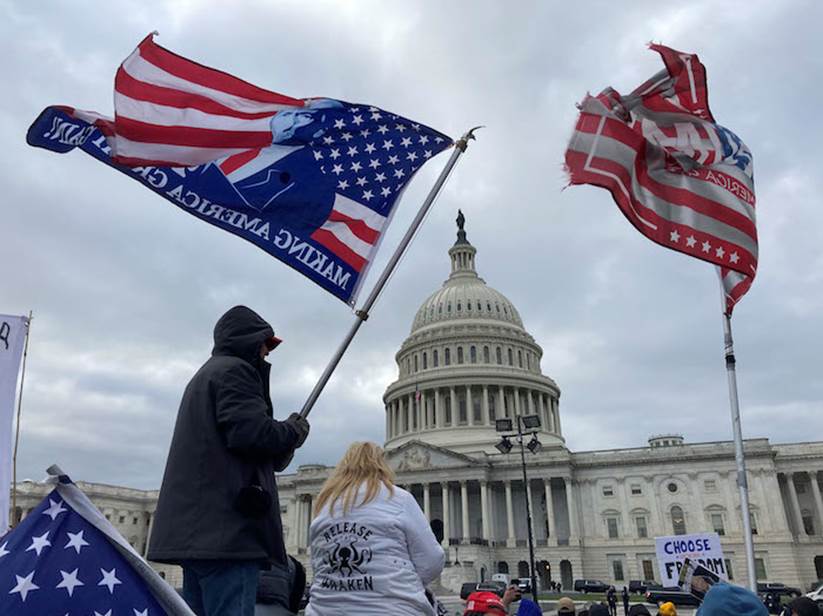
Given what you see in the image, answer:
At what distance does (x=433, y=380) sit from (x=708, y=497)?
1429 inches

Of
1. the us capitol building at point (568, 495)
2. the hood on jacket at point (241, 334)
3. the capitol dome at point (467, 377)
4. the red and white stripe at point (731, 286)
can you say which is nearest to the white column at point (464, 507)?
the us capitol building at point (568, 495)

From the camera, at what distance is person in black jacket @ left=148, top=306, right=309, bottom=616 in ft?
13.6

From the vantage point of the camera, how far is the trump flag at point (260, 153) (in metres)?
7.11

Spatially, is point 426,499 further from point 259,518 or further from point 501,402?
point 259,518

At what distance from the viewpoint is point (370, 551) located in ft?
15.1

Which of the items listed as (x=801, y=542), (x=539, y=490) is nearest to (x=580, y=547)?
(x=539, y=490)

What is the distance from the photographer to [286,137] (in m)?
7.84

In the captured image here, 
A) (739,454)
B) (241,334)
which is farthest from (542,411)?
(241,334)

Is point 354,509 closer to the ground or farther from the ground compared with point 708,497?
closer to the ground

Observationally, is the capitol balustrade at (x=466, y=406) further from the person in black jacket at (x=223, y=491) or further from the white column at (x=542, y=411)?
the person in black jacket at (x=223, y=491)

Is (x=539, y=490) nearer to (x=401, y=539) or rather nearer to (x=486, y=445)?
(x=486, y=445)

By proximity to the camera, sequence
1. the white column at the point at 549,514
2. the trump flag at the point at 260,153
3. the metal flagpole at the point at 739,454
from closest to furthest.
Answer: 1. the trump flag at the point at 260,153
2. the metal flagpole at the point at 739,454
3. the white column at the point at 549,514

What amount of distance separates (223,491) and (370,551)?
1.13 m

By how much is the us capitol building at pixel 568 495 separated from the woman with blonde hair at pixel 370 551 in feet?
201
